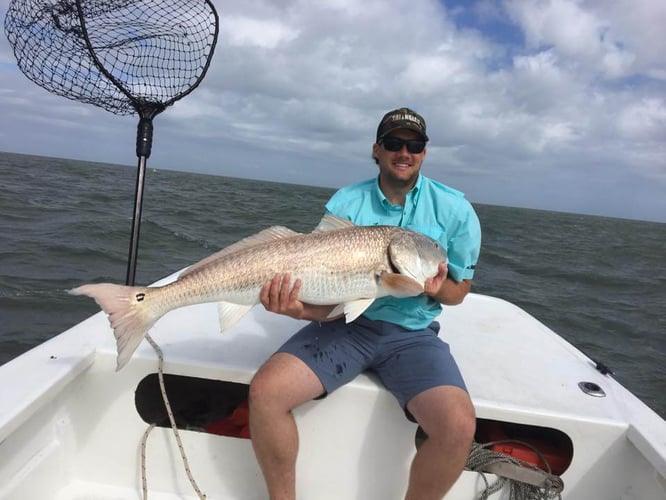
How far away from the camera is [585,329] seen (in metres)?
11.8

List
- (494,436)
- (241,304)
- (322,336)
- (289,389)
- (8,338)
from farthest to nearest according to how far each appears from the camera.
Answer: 1. (8,338)
2. (494,436)
3. (322,336)
4. (241,304)
5. (289,389)

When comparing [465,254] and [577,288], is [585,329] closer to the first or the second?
[577,288]

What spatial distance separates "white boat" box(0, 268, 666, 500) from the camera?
9.41 ft

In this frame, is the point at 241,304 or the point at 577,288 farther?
the point at 577,288

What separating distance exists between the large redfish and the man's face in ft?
1.78

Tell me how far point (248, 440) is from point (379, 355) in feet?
3.46

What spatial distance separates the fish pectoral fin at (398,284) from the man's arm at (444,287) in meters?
0.22

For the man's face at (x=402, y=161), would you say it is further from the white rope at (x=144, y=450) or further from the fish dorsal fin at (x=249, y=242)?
the white rope at (x=144, y=450)

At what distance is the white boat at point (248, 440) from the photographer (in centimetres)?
287

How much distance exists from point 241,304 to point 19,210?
57.0 ft

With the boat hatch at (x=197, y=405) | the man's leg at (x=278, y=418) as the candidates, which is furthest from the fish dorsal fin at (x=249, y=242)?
the boat hatch at (x=197, y=405)

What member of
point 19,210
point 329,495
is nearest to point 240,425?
point 329,495

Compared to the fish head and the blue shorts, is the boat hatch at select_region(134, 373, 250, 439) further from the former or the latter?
A: the fish head

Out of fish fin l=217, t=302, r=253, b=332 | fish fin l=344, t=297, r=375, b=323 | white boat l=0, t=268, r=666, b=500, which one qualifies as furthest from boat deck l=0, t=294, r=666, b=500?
fish fin l=344, t=297, r=375, b=323
